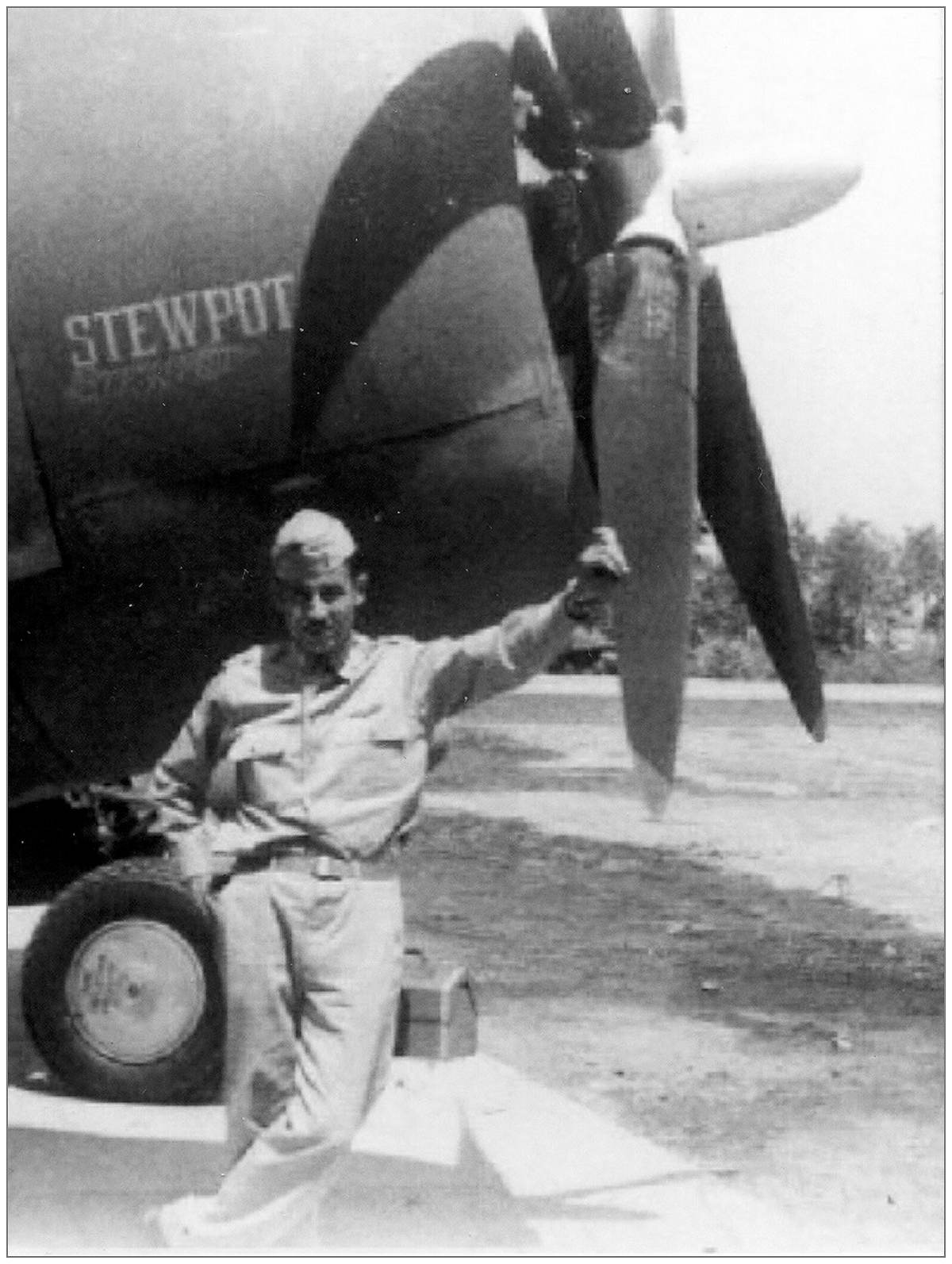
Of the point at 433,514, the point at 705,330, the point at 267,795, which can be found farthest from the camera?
the point at 705,330

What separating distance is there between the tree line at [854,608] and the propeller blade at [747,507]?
124mm

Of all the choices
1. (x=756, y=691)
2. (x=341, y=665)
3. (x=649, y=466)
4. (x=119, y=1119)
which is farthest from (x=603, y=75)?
(x=756, y=691)

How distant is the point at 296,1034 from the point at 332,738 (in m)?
0.66

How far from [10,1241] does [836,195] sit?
3.63m

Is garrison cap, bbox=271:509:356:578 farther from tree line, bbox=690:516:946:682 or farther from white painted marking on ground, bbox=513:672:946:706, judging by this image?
white painted marking on ground, bbox=513:672:946:706

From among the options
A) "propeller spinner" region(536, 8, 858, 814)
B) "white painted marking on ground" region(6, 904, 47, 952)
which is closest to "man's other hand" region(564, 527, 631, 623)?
"propeller spinner" region(536, 8, 858, 814)

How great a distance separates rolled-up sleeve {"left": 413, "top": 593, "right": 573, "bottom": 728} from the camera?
4.13m

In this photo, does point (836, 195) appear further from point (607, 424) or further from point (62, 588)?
point (62, 588)

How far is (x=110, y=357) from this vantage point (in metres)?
4.96

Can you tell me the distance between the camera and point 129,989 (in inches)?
228

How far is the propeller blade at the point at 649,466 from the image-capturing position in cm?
512

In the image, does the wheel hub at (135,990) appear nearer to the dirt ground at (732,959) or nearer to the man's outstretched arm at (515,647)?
the dirt ground at (732,959)

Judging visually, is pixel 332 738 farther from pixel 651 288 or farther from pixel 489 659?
pixel 651 288

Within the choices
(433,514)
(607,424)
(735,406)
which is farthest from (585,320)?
(735,406)
